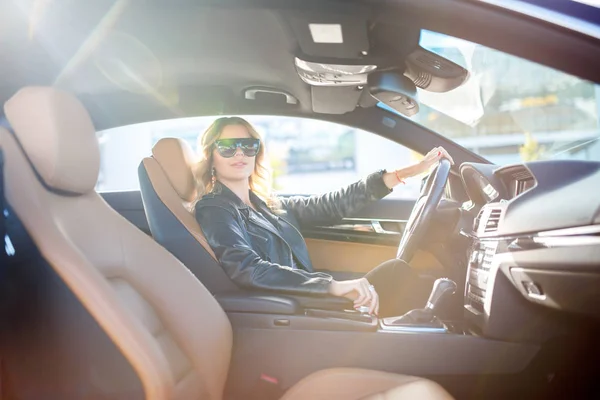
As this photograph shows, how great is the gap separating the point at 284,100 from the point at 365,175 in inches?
23.5

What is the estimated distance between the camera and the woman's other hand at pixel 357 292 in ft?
6.31

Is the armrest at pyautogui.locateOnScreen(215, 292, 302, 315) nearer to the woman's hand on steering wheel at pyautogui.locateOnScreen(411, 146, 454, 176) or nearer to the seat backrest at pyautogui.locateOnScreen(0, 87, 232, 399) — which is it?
the seat backrest at pyautogui.locateOnScreen(0, 87, 232, 399)

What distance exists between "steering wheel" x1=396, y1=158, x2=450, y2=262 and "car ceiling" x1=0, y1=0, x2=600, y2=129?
487mm

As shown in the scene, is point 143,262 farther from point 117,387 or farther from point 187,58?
point 187,58

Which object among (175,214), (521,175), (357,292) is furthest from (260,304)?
(521,175)

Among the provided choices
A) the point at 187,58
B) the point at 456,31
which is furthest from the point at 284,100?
the point at 456,31

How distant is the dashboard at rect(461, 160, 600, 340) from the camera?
1.38 m

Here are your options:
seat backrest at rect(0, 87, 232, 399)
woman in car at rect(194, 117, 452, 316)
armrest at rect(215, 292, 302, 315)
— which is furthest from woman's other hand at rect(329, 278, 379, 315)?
seat backrest at rect(0, 87, 232, 399)

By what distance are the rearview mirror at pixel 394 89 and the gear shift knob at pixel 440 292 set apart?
793mm

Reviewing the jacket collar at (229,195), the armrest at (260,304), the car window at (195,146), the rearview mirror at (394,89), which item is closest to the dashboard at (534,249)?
the rearview mirror at (394,89)

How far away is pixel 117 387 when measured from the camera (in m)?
1.35

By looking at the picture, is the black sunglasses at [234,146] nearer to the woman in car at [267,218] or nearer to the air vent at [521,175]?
the woman in car at [267,218]

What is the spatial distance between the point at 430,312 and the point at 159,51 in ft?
5.19

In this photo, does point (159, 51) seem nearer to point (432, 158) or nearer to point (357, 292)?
point (432, 158)
